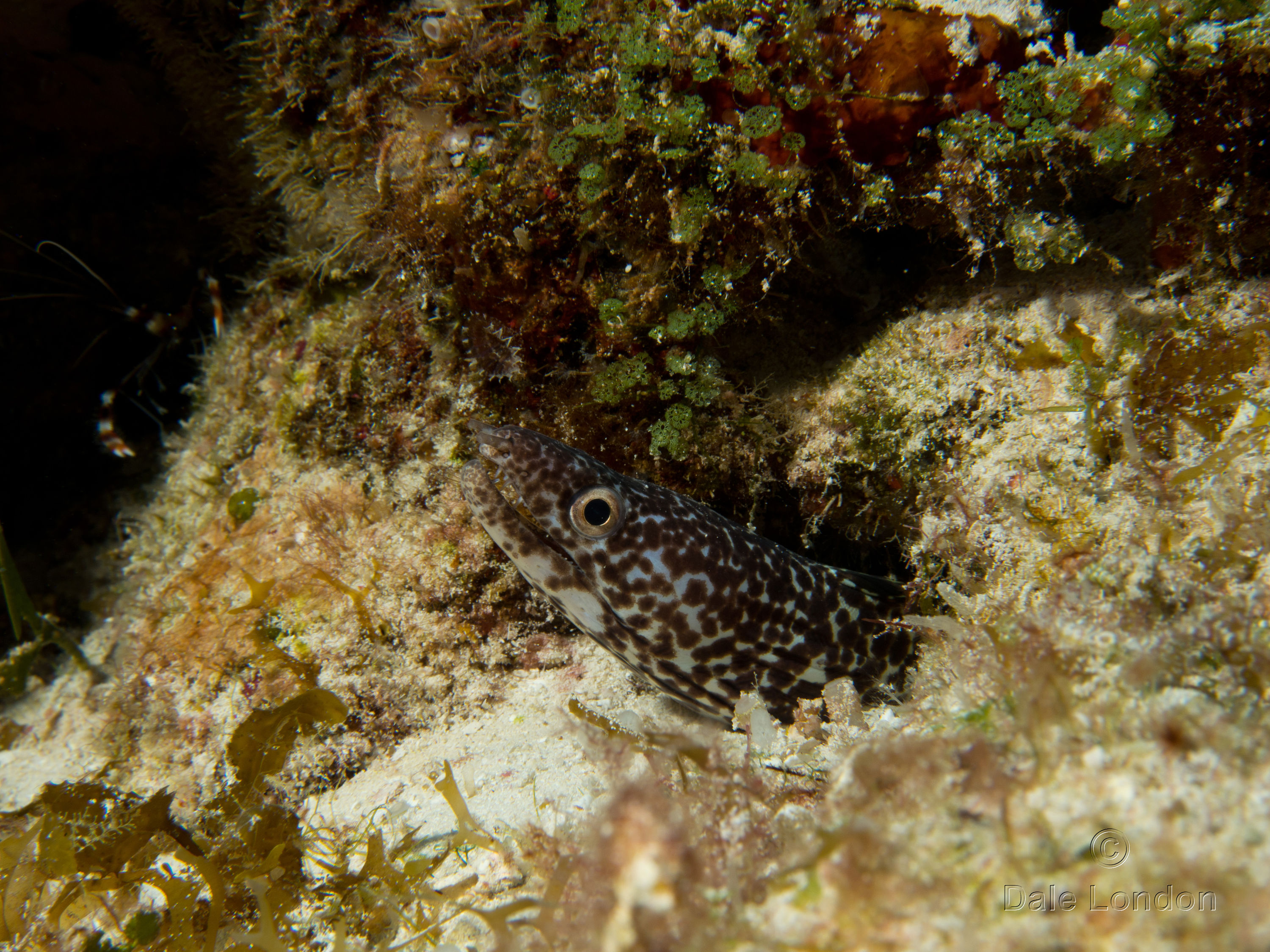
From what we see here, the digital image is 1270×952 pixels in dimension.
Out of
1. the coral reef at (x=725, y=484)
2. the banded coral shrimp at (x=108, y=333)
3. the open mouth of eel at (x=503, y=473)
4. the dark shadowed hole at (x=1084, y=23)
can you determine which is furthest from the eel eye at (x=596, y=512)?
the banded coral shrimp at (x=108, y=333)

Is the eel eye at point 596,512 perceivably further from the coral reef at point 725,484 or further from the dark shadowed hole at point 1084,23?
the dark shadowed hole at point 1084,23

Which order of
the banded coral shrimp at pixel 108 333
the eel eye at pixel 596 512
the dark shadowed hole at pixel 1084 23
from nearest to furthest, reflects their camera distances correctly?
the dark shadowed hole at pixel 1084 23 → the eel eye at pixel 596 512 → the banded coral shrimp at pixel 108 333

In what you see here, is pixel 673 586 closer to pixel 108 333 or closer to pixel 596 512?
pixel 596 512

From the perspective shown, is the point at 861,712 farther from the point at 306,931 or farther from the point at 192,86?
the point at 192,86

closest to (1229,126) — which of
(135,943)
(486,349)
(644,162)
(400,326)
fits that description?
(644,162)

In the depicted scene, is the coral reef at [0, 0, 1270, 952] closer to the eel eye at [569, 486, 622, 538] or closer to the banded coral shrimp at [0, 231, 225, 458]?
the eel eye at [569, 486, 622, 538]

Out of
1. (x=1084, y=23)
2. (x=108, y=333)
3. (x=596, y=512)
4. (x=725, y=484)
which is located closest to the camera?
(x=1084, y=23)

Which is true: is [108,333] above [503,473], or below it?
below

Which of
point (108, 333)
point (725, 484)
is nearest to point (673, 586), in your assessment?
point (725, 484)

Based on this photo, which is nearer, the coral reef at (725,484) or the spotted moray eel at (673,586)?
the coral reef at (725,484)
